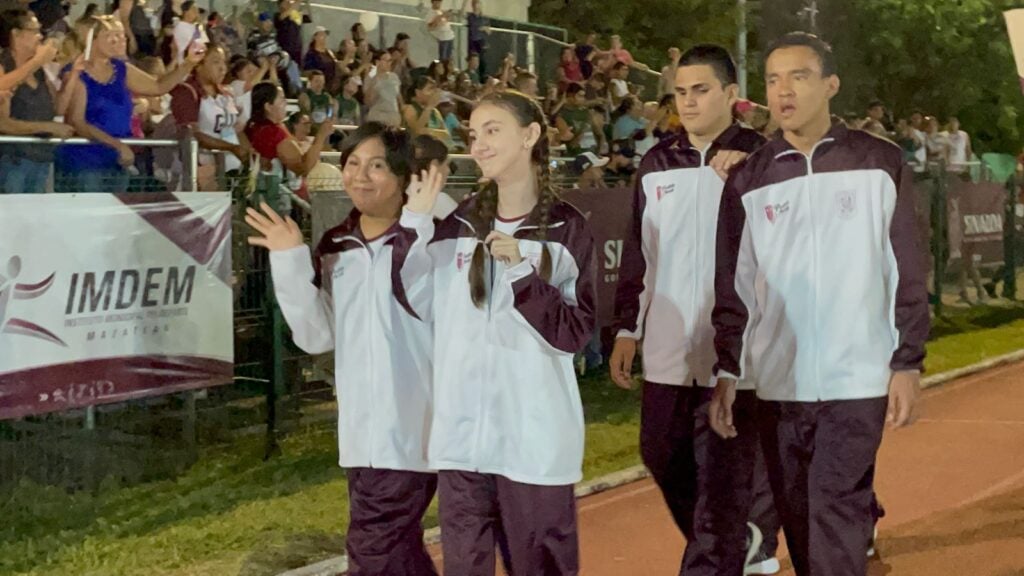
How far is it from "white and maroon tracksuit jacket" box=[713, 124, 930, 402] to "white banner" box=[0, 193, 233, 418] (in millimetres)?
4023

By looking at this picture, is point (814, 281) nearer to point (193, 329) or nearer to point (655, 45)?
point (193, 329)


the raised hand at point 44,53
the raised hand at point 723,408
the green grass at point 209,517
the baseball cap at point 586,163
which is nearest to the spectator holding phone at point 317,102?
the baseball cap at point 586,163

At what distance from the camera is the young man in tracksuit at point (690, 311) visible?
5.46m

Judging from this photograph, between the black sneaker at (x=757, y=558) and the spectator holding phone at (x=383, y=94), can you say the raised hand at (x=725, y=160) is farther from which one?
the spectator holding phone at (x=383, y=94)

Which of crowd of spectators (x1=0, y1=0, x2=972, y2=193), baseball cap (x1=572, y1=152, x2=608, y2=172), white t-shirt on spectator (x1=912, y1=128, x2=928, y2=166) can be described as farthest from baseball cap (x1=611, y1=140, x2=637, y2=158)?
white t-shirt on spectator (x1=912, y1=128, x2=928, y2=166)

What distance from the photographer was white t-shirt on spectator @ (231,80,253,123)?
471 inches

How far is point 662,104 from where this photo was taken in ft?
54.8

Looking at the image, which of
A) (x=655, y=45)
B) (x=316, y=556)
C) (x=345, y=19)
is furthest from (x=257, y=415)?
(x=655, y=45)

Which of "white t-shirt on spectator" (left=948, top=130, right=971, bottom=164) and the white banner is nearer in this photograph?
the white banner

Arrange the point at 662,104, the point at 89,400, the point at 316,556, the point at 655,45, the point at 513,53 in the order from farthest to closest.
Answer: the point at 655,45 < the point at 513,53 < the point at 662,104 < the point at 89,400 < the point at 316,556

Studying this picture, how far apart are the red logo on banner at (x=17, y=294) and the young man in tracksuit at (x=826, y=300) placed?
154 inches

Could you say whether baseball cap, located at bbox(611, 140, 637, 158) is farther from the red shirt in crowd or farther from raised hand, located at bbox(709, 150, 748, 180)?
raised hand, located at bbox(709, 150, 748, 180)

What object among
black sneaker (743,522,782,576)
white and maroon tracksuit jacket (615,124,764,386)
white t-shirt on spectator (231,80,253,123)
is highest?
white t-shirt on spectator (231,80,253,123)

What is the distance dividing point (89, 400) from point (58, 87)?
2.36m
